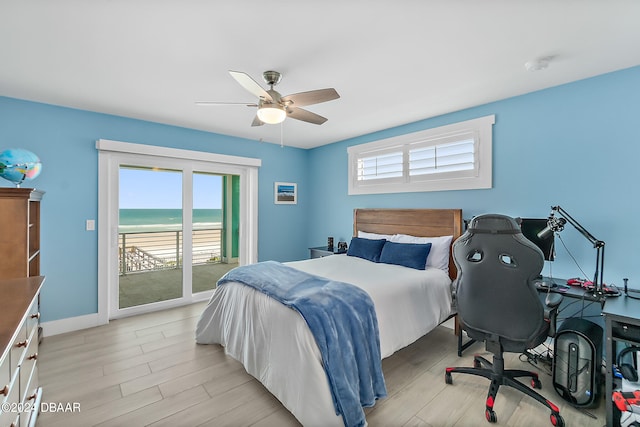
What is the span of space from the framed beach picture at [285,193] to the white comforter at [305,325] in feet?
6.58

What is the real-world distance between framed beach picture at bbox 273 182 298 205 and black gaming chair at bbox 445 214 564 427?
348 cm

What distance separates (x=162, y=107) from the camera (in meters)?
3.24

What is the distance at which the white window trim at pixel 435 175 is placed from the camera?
10.3 feet

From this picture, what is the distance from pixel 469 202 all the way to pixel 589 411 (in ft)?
6.55

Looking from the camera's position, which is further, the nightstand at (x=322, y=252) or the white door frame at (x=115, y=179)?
the nightstand at (x=322, y=252)

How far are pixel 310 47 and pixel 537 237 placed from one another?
8.20ft

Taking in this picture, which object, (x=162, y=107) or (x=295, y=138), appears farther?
(x=295, y=138)

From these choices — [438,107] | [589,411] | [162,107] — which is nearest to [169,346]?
[162,107]

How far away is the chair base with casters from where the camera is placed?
70.7 inches

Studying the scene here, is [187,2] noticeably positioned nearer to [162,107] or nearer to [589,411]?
[162,107]

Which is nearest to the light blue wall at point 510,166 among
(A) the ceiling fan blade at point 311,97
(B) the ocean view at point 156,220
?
(B) the ocean view at point 156,220

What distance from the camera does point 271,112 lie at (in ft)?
7.41

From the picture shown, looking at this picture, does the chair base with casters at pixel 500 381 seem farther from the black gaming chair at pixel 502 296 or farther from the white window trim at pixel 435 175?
the white window trim at pixel 435 175

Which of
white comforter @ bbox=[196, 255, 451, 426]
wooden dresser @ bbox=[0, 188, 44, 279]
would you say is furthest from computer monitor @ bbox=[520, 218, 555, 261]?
wooden dresser @ bbox=[0, 188, 44, 279]
